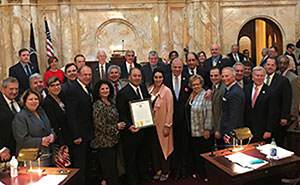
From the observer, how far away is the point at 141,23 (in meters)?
11.3

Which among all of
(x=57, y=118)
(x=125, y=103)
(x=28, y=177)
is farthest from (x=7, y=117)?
(x=125, y=103)

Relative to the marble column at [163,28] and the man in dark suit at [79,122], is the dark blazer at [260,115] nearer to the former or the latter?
the man in dark suit at [79,122]

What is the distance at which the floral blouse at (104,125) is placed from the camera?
4691mm

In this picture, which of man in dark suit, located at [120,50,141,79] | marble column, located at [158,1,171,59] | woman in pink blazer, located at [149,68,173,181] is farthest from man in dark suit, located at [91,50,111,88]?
marble column, located at [158,1,171,59]

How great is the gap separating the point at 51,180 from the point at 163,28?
8742 millimetres

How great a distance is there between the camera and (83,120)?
465 centimetres

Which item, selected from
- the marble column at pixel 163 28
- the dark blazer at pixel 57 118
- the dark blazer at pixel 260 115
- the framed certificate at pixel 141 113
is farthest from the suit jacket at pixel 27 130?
the marble column at pixel 163 28

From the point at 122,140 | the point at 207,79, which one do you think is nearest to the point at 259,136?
the point at 207,79

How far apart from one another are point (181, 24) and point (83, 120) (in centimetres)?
768

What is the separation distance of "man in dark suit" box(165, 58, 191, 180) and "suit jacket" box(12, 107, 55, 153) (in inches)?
97.7

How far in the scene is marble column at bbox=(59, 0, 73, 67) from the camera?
426 inches

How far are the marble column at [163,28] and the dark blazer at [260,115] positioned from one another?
6475 millimetres

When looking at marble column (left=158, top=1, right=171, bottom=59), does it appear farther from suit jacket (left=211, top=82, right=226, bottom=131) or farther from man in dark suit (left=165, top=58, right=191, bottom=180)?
suit jacket (left=211, top=82, right=226, bottom=131)

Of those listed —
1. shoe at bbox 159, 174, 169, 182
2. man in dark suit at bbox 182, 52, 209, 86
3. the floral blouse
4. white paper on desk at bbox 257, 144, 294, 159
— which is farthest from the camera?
man in dark suit at bbox 182, 52, 209, 86
